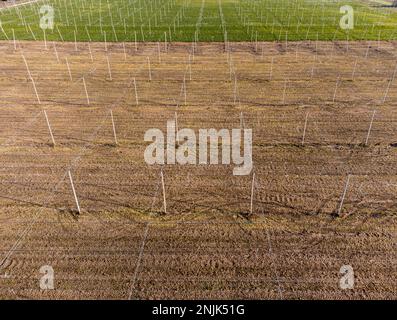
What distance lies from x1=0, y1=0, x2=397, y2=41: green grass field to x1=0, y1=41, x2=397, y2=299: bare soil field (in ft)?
41.5

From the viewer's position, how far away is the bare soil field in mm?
9000

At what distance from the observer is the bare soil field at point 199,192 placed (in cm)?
900

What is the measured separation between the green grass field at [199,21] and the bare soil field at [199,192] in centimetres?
1266

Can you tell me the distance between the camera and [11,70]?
2347 centimetres

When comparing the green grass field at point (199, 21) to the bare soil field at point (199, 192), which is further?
the green grass field at point (199, 21)

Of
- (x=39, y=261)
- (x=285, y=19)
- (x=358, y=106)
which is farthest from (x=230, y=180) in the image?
(x=285, y=19)

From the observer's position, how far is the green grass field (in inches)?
1300

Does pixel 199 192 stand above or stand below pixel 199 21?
below

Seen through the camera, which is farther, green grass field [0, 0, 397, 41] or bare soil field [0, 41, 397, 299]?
green grass field [0, 0, 397, 41]

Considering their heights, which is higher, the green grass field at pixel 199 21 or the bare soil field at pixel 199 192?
the green grass field at pixel 199 21

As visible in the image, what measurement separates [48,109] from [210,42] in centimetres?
1772

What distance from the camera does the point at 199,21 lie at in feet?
132

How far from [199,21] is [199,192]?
33.2 metres

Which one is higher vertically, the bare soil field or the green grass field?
the green grass field
